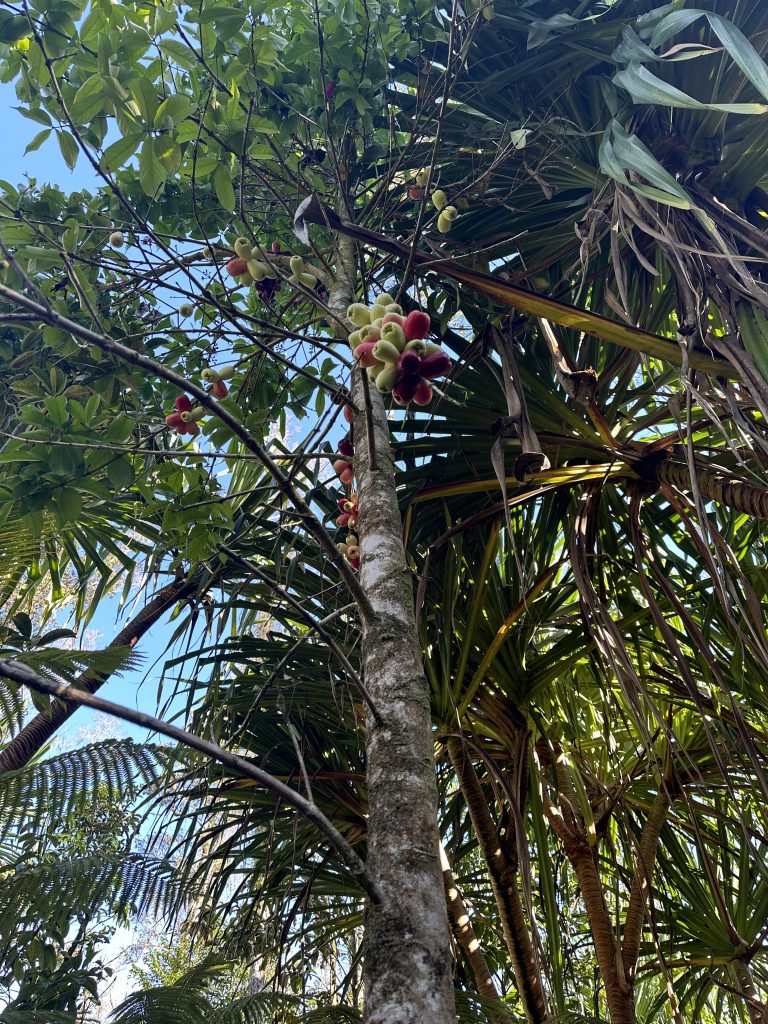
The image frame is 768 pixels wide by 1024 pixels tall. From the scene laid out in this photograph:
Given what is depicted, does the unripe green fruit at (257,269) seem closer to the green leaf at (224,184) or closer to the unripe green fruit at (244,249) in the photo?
the unripe green fruit at (244,249)

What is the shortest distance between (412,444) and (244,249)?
2.43ft

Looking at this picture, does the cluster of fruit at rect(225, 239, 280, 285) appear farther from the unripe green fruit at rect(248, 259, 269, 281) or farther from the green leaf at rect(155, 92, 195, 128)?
the green leaf at rect(155, 92, 195, 128)

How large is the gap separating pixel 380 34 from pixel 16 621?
1502mm

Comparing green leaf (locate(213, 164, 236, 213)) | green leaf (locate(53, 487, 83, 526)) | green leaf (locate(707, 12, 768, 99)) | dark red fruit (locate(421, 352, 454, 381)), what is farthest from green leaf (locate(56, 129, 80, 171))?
green leaf (locate(707, 12, 768, 99))

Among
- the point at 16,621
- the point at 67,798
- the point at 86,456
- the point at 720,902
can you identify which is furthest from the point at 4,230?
the point at 720,902

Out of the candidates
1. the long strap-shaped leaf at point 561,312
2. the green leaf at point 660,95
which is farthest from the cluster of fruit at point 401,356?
the green leaf at point 660,95

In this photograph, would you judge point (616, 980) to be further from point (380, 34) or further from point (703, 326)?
point (380, 34)

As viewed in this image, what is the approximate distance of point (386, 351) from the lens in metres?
1.03

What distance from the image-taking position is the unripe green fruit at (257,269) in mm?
1398

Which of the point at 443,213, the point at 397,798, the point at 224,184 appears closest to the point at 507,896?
the point at 397,798

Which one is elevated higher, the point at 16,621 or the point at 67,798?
the point at 16,621

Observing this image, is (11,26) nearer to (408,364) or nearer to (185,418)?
(185,418)

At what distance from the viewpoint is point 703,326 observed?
55.8 inches

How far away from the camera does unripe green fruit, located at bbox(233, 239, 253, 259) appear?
139cm
